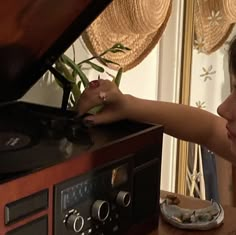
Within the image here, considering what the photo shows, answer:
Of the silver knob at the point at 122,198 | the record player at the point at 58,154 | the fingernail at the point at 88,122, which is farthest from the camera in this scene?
the fingernail at the point at 88,122

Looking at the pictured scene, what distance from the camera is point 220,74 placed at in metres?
2.19

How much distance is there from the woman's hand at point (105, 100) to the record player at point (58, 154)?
0.05 metres

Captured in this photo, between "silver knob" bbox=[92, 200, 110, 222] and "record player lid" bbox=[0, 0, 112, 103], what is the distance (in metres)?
0.29

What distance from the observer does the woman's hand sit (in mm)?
1088

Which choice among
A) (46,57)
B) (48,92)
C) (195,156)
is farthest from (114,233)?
(195,156)

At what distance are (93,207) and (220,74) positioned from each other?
1.43m

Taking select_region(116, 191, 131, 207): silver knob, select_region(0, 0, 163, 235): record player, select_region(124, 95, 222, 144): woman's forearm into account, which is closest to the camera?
select_region(0, 0, 163, 235): record player

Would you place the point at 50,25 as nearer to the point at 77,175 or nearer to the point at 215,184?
the point at 77,175

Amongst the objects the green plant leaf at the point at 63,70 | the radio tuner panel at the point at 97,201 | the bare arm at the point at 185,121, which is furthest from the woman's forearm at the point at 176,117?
the radio tuner panel at the point at 97,201

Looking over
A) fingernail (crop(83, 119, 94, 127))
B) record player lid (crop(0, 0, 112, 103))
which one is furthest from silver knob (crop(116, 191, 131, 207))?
record player lid (crop(0, 0, 112, 103))

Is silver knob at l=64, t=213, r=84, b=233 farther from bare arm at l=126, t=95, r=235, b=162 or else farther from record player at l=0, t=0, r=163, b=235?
bare arm at l=126, t=95, r=235, b=162

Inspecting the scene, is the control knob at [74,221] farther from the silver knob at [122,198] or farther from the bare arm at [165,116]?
the bare arm at [165,116]

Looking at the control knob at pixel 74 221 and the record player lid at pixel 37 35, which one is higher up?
the record player lid at pixel 37 35

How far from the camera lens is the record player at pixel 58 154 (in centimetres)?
75
